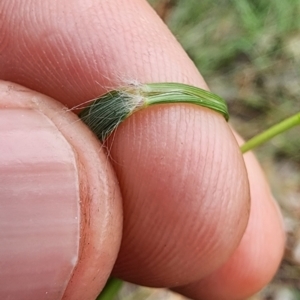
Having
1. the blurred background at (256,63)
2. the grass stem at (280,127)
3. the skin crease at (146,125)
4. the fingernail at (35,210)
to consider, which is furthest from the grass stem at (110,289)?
the blurred background at (256,63)

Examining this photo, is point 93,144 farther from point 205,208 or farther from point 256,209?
point 256,209

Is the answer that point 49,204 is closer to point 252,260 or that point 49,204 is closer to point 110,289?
point 110,289

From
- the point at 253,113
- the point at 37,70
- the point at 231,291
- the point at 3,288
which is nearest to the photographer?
the point at 3,288

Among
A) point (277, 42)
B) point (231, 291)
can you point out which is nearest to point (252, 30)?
point (277, 42)

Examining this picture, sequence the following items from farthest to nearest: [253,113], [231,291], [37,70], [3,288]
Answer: [253,113], [231,291], [37,70], [3,288]

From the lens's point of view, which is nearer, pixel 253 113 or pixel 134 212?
pixel 134 212

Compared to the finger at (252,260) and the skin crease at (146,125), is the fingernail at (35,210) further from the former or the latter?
the finger at (252,260)

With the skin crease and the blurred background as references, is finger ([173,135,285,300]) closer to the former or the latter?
the skin crease
